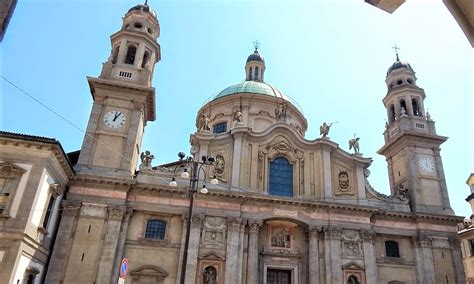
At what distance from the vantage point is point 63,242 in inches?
722

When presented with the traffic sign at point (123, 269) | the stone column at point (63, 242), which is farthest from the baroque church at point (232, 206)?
the traffic sign at point (123, 269)

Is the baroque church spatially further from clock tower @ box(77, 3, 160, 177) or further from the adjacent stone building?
the adjacent stone building

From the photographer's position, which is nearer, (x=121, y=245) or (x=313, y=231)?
(x=121, y=245)

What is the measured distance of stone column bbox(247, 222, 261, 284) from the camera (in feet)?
66.4

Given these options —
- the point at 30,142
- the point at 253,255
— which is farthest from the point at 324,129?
the point at 30,142

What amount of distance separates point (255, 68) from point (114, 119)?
19423mm

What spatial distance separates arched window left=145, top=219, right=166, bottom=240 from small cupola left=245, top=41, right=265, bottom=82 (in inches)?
816

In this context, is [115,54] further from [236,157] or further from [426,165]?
[426,165]

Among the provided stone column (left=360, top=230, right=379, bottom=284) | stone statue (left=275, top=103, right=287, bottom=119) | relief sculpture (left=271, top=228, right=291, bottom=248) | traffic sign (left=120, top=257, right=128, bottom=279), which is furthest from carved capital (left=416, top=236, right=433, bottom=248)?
traffic sign (left=120, top=257, right=128, bottom=279)

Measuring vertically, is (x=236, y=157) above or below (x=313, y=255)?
above

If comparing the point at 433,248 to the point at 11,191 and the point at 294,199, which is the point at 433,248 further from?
the point at 11,191

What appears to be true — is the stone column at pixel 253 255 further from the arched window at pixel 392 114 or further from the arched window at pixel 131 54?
the arched window at pixel 392 114

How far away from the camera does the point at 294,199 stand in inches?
874

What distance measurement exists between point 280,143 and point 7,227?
16.5 meters
